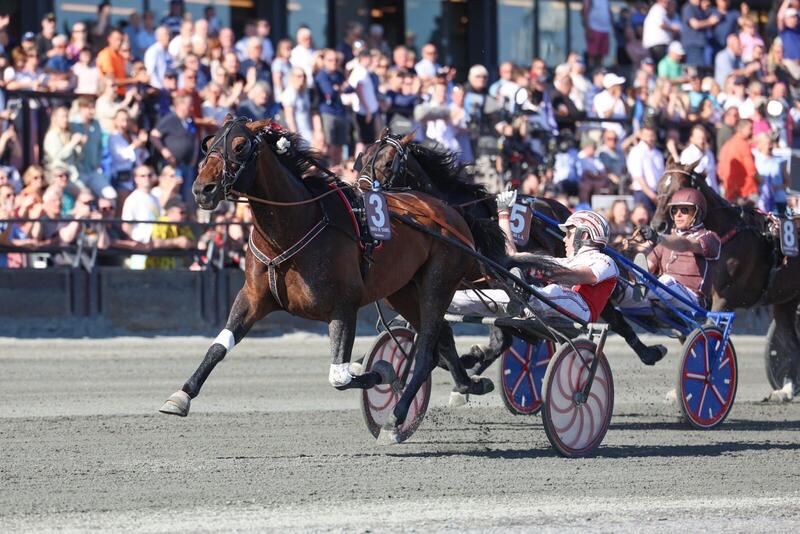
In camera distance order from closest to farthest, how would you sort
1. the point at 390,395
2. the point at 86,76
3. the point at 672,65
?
1. the point at 390,395
2. the point at 86,76
3. the point at 672,65

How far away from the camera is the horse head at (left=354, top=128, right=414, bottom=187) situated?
31.1 feet

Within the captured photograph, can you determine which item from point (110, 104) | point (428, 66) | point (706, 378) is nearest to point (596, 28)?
point (428, 66)

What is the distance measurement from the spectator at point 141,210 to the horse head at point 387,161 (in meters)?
4.79

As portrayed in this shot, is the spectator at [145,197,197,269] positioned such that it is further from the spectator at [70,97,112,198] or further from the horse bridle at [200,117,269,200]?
the horse bridle at [200,117,269,200]

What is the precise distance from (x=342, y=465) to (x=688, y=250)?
3414 millimetres

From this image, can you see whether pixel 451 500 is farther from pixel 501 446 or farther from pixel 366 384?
pixel 501 446

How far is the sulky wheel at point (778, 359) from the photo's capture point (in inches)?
429

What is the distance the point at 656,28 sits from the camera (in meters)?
20.2

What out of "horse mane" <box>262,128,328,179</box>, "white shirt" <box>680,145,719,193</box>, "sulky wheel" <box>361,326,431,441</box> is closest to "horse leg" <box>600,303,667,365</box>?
"sulky wheel" <box>361,326,431,441</box>

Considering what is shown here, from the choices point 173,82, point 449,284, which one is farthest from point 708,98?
point 449,284

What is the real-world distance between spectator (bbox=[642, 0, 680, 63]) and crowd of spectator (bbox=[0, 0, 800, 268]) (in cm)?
54

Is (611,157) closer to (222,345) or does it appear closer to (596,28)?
(596,28)

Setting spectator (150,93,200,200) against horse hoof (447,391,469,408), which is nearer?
horse hoof (447,391,469,408)

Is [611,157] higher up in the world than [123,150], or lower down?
lower down
